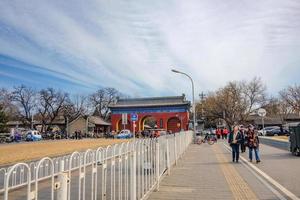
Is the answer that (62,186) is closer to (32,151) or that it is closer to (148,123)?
(32,151)

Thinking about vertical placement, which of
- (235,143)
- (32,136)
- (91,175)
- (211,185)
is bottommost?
(211,185)

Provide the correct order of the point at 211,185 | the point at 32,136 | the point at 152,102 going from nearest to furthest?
the point at 211,185 → the point at 32,136 → the point at 152,102

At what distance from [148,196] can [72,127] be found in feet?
289

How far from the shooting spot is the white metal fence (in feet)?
13.6

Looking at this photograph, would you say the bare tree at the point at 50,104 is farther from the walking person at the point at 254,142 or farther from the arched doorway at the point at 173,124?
the walking person at the point at 254,142

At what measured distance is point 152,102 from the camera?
90.8m

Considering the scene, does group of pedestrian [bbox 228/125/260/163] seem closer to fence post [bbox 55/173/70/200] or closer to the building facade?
fence post [bbox 55/173/70/200]

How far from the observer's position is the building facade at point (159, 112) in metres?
86.2

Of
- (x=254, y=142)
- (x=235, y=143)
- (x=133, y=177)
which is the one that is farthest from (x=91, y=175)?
(x=235, y=143)

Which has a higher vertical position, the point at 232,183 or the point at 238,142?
the point at 238,142

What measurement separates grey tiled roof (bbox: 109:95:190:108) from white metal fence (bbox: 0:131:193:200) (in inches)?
3022

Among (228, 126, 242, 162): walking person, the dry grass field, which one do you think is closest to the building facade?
the dry grass field

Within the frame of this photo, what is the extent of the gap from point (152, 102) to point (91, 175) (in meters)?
85.1

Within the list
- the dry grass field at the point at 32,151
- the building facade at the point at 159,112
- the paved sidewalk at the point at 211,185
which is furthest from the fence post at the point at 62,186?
→ the building facade at the point at 159,112
